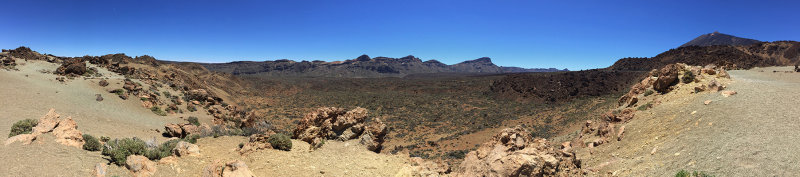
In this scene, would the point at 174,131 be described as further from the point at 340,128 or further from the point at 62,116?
the point at 340,128

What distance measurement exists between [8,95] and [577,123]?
32.4 metres

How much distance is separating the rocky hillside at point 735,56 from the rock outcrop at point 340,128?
57.5 m

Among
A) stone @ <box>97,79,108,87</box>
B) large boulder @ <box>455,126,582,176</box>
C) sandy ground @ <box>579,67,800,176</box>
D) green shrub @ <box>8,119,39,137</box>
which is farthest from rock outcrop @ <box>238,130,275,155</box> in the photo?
stone @ <box>97,79,108,87</box>

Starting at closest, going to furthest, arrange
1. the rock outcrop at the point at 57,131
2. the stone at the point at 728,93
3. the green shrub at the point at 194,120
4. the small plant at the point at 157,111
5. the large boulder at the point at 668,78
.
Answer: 1. the rock outcrop at the point at 57,131
2. the stone at the point at 728,93
3. the large boulder at the point at 668,78
4. the green shrub at the point at 194,120
5. the small plant at the point at 157,111

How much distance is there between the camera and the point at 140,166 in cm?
742

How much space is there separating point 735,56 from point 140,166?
7732 centimetres

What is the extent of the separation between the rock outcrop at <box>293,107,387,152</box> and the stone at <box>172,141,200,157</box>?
3.55 metres

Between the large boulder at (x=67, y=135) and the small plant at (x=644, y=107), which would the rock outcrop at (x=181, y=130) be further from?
the small plant at (x=644, y=107)

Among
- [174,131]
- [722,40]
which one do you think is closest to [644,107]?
[174,131]

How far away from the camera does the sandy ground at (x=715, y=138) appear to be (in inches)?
250

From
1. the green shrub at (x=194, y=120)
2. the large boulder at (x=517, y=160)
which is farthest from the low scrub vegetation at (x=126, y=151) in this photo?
the green shrub at (x=194, y=120)

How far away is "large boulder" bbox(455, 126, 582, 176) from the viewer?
7.39 m

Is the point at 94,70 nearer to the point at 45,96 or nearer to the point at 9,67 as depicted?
the point at 9,67

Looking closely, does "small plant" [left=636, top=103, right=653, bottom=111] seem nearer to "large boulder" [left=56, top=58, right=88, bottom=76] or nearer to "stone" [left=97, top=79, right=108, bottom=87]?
"stone" [left=97, top=79, right=108, bottom=87]
